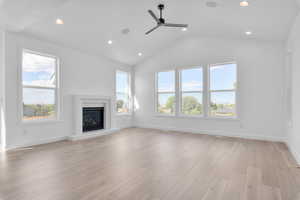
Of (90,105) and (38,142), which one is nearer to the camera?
(38,142)

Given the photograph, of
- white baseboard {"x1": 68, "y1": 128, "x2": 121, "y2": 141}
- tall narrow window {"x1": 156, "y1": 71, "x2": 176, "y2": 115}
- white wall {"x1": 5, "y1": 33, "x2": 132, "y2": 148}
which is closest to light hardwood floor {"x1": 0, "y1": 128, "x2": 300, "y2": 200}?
white wall {"x1": 5, "y1": 33, "x2": 132, "y2": 148}

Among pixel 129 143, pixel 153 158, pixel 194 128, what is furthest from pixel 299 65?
pixel 129 143

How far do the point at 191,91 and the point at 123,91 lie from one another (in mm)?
2962

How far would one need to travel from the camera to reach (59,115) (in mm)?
5168

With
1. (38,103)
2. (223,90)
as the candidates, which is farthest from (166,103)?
(38,103)

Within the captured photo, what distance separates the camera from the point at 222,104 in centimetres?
587

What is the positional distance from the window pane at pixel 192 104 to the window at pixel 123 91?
2552 mm

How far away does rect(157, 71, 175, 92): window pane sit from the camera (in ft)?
22.9

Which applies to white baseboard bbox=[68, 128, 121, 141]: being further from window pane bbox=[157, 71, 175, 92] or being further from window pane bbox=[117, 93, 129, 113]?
window pane bbox=[157, 71, 175, 92]

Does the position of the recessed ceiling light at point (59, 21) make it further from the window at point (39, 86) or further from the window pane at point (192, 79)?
the window pane at point (192, 79)

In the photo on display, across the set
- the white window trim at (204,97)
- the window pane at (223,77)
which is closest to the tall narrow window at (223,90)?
the window pane at (223,77)

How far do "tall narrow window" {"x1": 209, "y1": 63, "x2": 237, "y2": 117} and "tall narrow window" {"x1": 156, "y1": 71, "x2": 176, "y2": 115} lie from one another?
152cm

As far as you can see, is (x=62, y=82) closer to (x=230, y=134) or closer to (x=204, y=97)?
(x=204, y=97)

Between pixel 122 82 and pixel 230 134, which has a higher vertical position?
pixel 122 82
